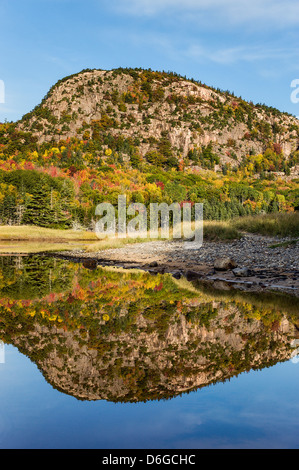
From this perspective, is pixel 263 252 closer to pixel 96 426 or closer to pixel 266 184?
pixel 96 426

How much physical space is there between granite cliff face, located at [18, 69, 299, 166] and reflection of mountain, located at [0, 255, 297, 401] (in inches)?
5718

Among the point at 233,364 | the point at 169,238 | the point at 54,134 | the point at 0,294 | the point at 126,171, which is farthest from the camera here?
the point at 54,134

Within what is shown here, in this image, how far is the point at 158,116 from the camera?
17162cm

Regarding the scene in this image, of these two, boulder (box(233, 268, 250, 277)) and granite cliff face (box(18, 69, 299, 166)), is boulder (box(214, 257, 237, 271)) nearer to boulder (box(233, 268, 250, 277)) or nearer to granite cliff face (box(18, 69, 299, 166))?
boulder (box(233, 268, 250, 277))

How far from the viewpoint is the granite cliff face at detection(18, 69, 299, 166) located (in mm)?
156875

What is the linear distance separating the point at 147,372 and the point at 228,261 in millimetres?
10778

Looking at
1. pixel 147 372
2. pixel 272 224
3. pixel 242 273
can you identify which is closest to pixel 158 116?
pixel 272 224

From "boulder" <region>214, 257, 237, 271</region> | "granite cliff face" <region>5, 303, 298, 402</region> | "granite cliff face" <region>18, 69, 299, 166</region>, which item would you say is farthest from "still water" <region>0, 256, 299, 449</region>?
"granite cliff face" <region>18, 69, 299, 166</region>

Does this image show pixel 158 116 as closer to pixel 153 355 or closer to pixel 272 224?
pixel 272 224

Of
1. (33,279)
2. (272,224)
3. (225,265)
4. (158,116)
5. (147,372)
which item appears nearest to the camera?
(147,372)

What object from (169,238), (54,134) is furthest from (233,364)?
(54,134)

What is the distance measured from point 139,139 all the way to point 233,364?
519 ft

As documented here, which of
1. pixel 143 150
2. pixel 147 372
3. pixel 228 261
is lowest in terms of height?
pixel 147 372
